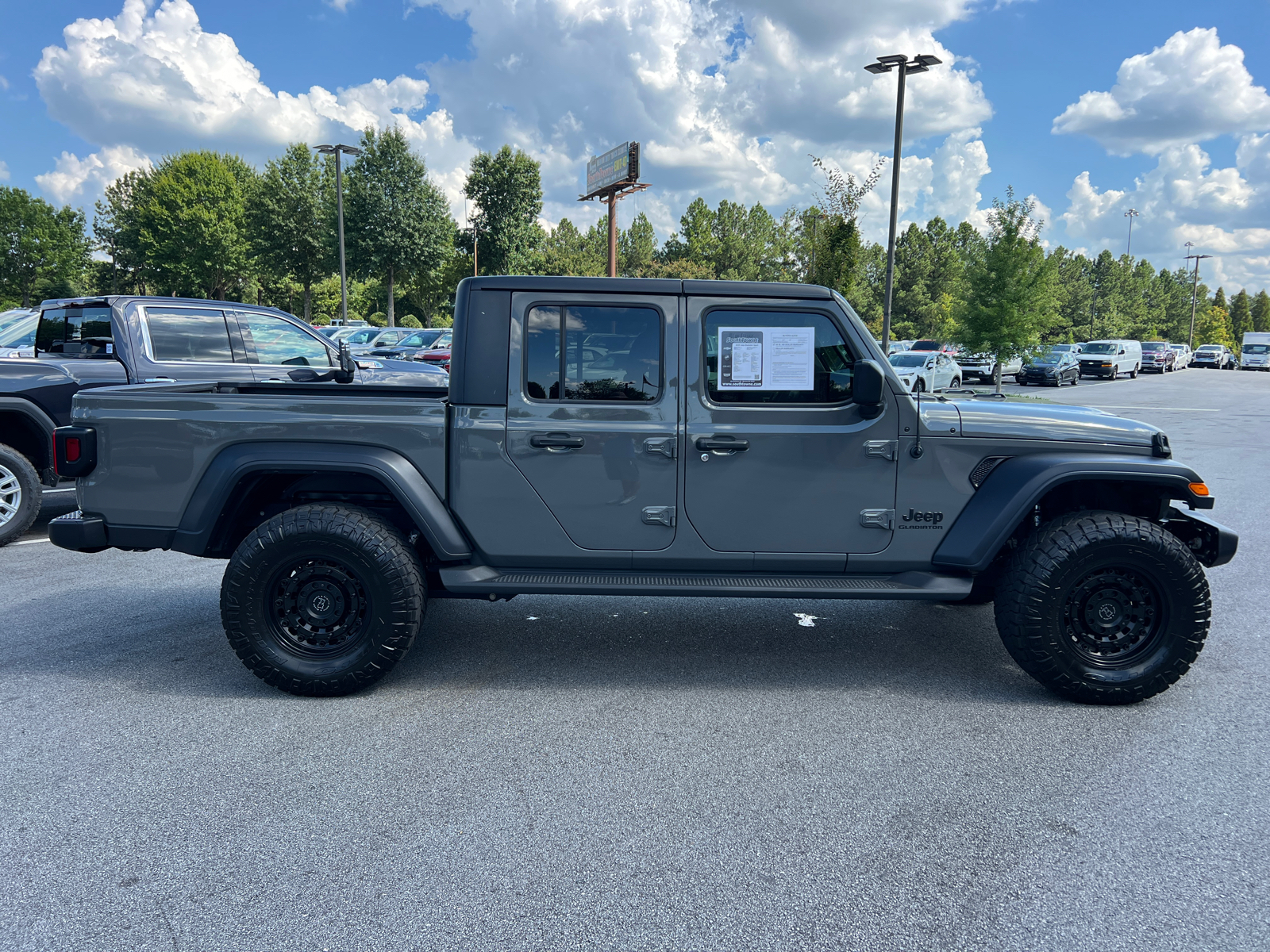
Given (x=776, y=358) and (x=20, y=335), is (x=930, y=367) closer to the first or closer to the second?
(x=20, y=335)

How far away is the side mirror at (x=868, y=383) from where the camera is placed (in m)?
3.65

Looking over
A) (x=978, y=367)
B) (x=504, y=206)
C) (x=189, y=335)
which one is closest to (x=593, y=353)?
(x=189, y=335)

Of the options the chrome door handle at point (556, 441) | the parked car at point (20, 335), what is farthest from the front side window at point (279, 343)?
the chrome door handle at point (556, 441)

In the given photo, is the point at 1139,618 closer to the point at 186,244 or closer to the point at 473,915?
the point at 473,915

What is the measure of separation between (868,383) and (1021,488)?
0.85 meters

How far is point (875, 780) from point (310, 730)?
234 cm

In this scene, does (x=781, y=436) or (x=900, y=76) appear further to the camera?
(x=900, y=76)

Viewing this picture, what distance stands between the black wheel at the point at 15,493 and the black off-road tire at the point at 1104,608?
7.22 meters

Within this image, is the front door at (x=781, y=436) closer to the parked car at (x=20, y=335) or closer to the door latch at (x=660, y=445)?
the door latch at (x=660, y=445)

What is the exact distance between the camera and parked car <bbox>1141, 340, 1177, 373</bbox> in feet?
145

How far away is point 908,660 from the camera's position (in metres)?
4.46

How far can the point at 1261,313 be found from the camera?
4486 inches

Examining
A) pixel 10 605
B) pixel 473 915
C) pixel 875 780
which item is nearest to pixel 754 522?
pixel 875 780

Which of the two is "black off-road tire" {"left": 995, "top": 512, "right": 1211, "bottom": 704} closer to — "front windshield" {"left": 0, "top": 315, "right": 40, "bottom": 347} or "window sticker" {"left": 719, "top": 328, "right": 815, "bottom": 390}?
"window sticker" {"left": 719, "top": 328, "right": 815, "bottom": 390}
